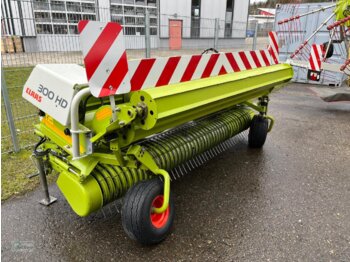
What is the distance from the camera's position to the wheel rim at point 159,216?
2.25 meters

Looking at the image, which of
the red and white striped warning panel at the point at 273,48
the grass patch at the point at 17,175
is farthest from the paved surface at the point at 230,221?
the red and white striped warning panel at the point at 273,48

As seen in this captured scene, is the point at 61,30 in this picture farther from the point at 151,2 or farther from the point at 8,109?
the point at 151,2

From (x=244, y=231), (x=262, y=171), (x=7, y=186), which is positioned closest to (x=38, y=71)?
(x=7, y=186)

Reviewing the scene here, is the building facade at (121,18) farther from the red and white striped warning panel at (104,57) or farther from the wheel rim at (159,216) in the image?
the wheel rim at (159,216)

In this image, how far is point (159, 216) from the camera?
7.52 ft

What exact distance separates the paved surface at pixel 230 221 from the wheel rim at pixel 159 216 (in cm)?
19

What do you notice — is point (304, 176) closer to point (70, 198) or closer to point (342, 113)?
point (70, 198)

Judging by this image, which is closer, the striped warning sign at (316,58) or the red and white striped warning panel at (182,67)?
the red and white striped warning panel at (182,67)

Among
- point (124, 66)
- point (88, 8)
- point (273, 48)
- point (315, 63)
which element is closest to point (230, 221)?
point (124, 66)

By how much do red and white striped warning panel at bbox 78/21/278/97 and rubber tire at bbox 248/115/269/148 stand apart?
103cm

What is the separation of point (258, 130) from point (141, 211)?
2403mm

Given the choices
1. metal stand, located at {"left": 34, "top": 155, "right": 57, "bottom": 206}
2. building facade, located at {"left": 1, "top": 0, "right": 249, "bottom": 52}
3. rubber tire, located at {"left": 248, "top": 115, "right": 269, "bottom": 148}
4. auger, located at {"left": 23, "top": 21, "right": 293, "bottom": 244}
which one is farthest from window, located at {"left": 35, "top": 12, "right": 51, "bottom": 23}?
rubber tire, located at {"left": 248, "top": 115, "right": 269, "bottom": 148}

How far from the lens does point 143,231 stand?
2072 millimetres

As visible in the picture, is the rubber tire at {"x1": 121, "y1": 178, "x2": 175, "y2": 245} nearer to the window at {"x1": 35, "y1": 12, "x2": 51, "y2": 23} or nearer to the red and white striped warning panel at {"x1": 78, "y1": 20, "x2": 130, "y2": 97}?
the red and white striped warning panel at {"x1": 78, "y1": 20, "x2": 130, "y2": 97}
